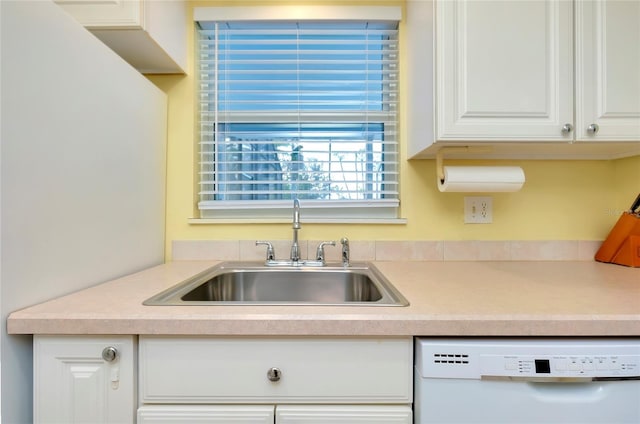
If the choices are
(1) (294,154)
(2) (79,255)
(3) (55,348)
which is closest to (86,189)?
(2) (79,255)

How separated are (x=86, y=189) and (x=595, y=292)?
4.78ft

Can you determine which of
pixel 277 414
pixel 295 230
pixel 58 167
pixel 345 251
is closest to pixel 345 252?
pixel 345 251

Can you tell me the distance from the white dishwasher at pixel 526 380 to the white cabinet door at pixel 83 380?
0.66 m

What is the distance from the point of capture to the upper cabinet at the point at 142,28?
1054 millimetres

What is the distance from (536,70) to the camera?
1.08m

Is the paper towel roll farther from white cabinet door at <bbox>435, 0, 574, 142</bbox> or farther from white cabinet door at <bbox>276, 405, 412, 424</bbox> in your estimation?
white cabinet door at <bbox>276, 405, 412, 424</bbox>

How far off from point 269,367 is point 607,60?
1389mm

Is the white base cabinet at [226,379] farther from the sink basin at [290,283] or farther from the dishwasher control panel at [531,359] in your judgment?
the sink basin at [290,283]

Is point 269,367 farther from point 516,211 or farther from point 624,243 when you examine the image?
point 624,243

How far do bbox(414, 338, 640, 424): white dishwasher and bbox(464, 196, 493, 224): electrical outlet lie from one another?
75 cm

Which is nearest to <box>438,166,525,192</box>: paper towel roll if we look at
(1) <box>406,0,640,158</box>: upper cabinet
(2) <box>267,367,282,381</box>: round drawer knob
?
(1) <box>406,0,640,158</box>: upper cabinet

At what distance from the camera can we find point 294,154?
1.51 metres

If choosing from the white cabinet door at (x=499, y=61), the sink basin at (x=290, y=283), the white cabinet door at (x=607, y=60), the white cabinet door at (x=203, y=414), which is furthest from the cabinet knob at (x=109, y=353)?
the white cabinet door at (x=607, y=60)

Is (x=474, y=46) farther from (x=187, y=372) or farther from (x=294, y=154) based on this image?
(x=187, y=372)
